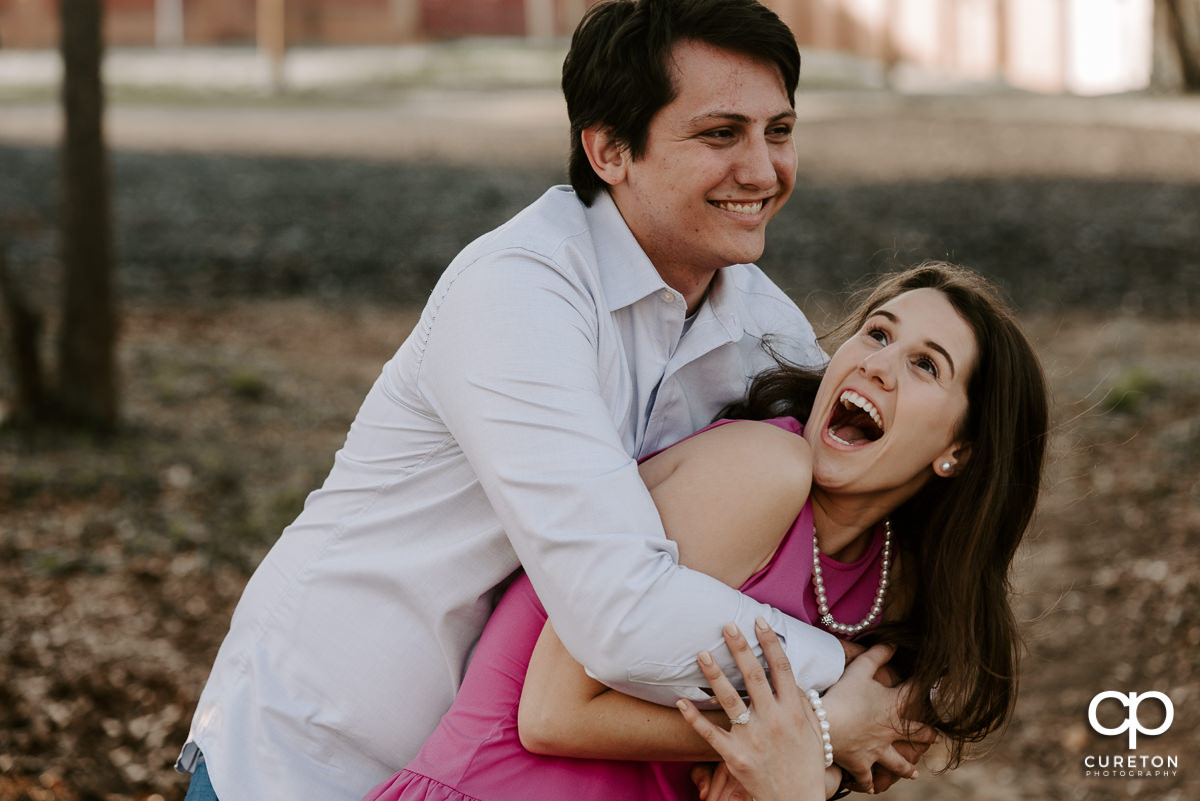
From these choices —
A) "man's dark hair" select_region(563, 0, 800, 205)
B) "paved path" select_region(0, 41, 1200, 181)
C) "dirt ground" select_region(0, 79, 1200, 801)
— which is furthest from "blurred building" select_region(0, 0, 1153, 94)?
"man's dark hair" select_region(563, 0, 800, 205)

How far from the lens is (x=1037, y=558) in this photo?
21.2 feet

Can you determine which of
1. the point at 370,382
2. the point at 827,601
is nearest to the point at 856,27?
the point at 370,382

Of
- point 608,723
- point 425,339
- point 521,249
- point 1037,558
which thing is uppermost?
point 521,249

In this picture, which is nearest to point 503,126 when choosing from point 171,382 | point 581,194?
point 171,382

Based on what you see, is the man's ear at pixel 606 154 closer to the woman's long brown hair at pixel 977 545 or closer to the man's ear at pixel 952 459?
the woman's long brown hair at pixel 977 545

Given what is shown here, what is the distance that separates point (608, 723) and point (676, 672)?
16 cm

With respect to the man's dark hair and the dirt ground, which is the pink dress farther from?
the dirt ground

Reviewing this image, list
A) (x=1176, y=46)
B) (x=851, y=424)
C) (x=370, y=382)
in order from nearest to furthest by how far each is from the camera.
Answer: (x=851, y=424) < (x=370, y=382) < (x=1176, y=46)

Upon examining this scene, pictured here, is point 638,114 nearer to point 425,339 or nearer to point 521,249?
point 521,249

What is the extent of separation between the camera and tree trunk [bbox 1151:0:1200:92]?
18719 millimetres

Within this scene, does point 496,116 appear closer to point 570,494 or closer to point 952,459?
point 952,459

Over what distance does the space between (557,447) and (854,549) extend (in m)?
0.71

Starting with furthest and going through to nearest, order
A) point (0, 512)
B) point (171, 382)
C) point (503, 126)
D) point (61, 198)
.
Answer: point (503, 126)
point (171, 382)
point (61, 198)
point (0, 512)

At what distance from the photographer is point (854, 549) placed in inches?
98.3
